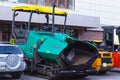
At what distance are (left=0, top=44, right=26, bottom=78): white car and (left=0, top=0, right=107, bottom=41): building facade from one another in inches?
320

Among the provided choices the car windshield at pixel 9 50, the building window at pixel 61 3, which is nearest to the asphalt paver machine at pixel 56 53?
the car windshield at pixel 9 50

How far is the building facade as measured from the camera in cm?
2480

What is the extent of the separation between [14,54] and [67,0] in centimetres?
1704

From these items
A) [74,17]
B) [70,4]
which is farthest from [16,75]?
[70,4]

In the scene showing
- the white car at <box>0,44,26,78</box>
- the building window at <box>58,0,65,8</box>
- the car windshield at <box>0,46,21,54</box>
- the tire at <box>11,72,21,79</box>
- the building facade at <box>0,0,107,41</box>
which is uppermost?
the building window at <box>58,0,65,8</box>

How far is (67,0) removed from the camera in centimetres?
3081

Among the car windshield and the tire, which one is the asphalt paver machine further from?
the car windshield

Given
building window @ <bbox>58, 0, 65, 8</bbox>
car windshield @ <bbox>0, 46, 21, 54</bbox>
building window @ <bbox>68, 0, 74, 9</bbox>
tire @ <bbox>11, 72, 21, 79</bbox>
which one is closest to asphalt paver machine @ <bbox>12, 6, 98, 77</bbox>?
tire @ <bbox>11, 72, 21, 79</bbox>

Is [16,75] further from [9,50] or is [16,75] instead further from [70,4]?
[70,4]

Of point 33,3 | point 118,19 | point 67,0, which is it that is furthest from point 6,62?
point 118,19

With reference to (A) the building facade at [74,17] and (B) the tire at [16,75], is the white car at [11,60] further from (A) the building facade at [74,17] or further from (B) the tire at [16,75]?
(A) the building facade at [74,17]

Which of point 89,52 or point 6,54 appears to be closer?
point 6,54

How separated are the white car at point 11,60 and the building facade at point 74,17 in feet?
26.6

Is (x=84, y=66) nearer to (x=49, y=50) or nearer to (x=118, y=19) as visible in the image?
(x=49, y=50)
